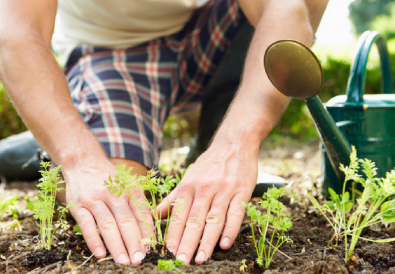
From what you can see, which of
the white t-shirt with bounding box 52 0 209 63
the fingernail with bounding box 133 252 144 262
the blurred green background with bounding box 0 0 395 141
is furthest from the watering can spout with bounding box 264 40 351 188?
the blurred green background with bounding box 0 0 395 141

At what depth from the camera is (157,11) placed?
250 cm

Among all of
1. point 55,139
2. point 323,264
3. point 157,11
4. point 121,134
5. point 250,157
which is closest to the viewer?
point 323,264

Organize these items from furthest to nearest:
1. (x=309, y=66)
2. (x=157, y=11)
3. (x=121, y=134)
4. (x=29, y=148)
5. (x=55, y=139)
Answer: (x=29, y=148)
(x=157, y=11)
(x=121, y=134)
(x=55, y=139)
(x=309, y=66)

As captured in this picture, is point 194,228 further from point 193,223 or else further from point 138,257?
point 138,257

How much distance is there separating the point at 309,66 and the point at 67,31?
2.06 meters

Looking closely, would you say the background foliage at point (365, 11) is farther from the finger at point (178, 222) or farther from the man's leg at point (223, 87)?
the finger at point (178, 222)

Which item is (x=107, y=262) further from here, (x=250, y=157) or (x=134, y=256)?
(x=250, y=157)

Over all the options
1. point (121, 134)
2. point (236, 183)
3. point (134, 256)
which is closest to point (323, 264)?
point (236, 183)

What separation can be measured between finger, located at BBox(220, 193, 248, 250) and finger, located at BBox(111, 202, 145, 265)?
0.93 feet

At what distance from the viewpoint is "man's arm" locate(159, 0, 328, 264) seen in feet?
4.20

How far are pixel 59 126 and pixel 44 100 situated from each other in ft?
0.54

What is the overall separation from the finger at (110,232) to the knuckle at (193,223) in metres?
0.23

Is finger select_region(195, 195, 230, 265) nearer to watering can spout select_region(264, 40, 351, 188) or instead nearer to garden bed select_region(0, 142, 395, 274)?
garden bed select_region(0, 142, 395, 274)

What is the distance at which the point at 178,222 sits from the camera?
51.7 inches
